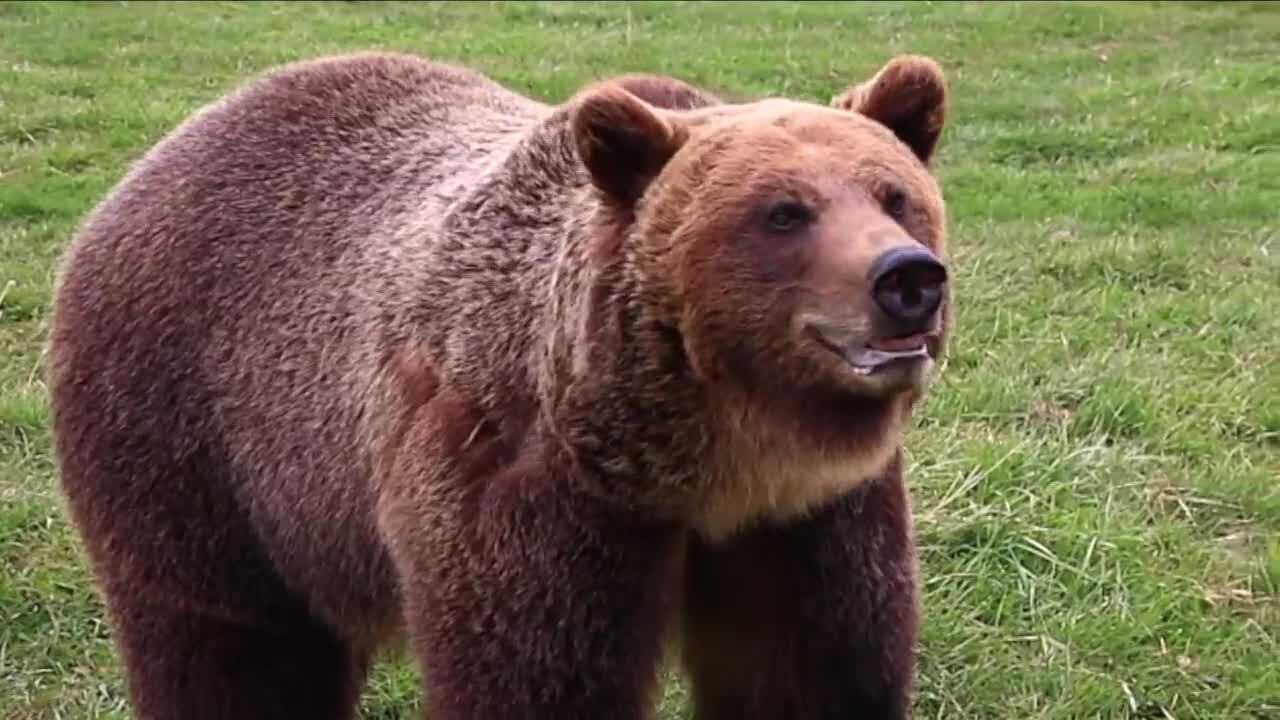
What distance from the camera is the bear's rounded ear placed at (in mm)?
3133

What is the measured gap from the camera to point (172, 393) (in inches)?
157

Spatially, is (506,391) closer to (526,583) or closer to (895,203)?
(526,583)

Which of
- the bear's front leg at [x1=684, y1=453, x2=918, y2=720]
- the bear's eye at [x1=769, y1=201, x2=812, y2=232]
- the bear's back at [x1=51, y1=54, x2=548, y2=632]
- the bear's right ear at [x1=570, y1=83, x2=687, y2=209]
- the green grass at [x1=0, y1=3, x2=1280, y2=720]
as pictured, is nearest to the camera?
the bear's eye at [x1=769, y1=201, x2=812, y2=232]

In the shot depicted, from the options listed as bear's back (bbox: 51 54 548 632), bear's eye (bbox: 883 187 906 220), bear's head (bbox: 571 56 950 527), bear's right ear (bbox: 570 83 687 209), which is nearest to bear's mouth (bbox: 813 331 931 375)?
bear's head (bbox: 571 56 950 527)

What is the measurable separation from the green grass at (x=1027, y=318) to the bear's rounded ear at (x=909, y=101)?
1.86m

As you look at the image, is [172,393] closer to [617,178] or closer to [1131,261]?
[617,178]

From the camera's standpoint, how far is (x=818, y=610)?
3.30 meters

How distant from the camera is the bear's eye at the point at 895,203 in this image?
9.57ft

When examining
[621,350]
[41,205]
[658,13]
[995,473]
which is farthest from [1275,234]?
[658,13]

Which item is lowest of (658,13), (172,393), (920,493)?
(658,13)

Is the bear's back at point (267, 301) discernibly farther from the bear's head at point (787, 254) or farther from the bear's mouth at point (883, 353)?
the bear's mouth at point (883, 353)

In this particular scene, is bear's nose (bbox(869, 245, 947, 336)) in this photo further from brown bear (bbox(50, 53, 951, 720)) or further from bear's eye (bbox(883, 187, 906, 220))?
bear's eye (bbox(883, 187, 906, 220))

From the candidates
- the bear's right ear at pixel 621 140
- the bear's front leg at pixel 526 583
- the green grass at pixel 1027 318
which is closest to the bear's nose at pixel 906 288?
the bear's right ear at pixel 621 140

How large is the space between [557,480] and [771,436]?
0.38m
